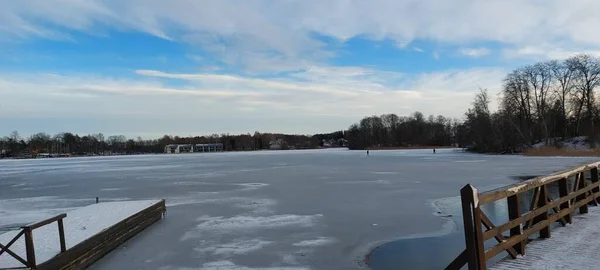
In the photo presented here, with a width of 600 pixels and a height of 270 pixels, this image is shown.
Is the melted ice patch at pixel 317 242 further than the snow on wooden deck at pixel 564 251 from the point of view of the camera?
Yes

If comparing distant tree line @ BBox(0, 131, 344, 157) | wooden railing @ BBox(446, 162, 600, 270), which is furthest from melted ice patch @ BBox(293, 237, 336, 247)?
distant tree line @ BBox(0, 131, 344, 157)

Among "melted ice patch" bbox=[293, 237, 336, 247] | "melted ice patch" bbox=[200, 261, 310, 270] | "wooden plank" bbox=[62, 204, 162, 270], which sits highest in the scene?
"wooden plank" bbox=[62, 204, 162, 270]

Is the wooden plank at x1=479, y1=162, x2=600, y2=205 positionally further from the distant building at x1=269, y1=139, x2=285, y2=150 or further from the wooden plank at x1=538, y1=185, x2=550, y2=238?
the distant building at x1=269, y1=139, x2=285, y2=150

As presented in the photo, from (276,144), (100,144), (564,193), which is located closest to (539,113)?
(564,193)

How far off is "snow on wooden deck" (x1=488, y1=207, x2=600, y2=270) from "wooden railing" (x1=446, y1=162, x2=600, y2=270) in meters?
0.18

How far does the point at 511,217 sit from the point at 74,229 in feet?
26.1

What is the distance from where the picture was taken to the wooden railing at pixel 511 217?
4891 mm

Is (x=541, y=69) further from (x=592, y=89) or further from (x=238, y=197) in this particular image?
(x=238, y=197)

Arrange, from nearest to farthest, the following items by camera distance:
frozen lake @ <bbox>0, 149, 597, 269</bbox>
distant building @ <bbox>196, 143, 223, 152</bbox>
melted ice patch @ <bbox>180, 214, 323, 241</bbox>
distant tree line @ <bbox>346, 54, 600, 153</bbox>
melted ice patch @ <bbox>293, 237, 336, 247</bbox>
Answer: frozen lake @ <bbox>0, 149, 597, 269</bbox>
melted ice patch @ <bbox>293, 237, 336, 247</bbox>
melted ice patch @ <bbox>180, 214, 323, 241</bbox>
distant tree line @ <bbox>346, 54, 600, 153</bbox>
distant building @ <bbox>196, 143, 223, 152</bbox>

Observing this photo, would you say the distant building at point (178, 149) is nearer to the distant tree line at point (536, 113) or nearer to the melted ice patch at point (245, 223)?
the distant tree line at point (536, 113)

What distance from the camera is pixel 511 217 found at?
20.3ft

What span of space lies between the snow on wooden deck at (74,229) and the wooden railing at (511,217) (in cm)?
553

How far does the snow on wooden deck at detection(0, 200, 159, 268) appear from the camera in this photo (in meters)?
6.67

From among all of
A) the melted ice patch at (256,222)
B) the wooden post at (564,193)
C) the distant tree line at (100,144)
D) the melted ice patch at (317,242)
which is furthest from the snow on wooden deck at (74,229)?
the distant tree line at (100,144)
